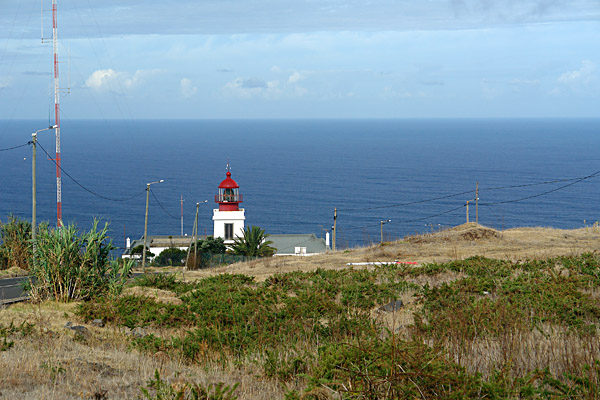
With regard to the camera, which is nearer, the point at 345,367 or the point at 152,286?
the point at 345,367

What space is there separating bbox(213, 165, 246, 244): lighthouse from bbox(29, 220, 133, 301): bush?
35.9 meters

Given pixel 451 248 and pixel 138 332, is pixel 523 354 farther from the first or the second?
pixel 451 248

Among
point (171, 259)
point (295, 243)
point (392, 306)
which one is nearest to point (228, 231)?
point (295, 243)

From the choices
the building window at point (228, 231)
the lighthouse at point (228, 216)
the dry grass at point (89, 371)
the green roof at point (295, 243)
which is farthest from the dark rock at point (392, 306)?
the green roof at point (295, 243)

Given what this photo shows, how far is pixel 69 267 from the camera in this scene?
41.5ft

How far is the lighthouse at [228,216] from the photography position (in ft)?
162

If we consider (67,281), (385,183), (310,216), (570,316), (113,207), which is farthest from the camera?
(385,183)

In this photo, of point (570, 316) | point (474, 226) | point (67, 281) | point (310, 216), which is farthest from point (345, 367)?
point (310, 216)

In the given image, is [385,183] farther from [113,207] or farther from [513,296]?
[513,296]

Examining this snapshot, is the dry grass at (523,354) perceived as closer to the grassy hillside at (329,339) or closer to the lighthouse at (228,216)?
the grassy hillside at (329,339)

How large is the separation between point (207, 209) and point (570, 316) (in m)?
88.2

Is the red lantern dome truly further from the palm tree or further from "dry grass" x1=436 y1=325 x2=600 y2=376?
"dry grass" x1=436 y1=325 x2=600 y2=376

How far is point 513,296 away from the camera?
391 inches

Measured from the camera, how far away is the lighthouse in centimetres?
4938
